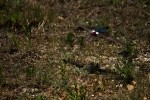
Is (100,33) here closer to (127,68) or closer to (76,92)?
(127,68)

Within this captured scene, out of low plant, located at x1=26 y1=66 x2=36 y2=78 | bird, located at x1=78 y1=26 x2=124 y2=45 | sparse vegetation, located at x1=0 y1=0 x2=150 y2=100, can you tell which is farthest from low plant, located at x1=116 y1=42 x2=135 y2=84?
low plant, located at x1=26 y1=66 x2=36 y2=78

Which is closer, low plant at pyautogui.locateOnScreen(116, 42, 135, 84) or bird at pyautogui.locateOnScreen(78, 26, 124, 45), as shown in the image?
low plant at pyautogui.locateOnScreen(116, 42, 135, 84)

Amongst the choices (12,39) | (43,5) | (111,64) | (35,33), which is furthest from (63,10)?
(111,64)

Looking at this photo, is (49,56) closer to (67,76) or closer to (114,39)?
(67,76)

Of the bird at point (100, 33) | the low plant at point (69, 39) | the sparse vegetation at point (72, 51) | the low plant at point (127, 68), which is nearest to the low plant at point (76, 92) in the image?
the sparse vegetation at point (72, 51)

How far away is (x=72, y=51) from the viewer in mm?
5590

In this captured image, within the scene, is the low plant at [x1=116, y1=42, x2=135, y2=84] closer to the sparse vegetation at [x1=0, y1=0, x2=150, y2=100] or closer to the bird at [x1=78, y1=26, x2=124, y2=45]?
the sparse vegetation at [x1=0, y1=0, x2=150, y2=100]

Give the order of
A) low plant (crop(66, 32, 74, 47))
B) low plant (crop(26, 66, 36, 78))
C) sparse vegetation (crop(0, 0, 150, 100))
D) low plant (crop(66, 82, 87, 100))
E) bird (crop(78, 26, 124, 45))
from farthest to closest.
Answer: bird (crop(78, 26, 124, 45)) → low plant (crop(66, 32, 74, 47)) → low plant (crop(26, 66, 36, 78)) → sparse vegetation (crop(0, 0, 150, 100)) → low plant (crop(66, 82, 87, 100))

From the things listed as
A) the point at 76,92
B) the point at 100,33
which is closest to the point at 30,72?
the point at 76,92

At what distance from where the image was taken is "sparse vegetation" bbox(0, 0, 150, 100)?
4707 mm

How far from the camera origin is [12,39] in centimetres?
588

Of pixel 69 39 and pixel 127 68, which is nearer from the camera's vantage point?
pixel 127 68

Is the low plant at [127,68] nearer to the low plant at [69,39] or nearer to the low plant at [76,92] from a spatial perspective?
the low plant at [76,92]

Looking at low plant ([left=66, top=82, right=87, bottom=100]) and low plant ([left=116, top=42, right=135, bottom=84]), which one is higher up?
low plant ([left=116, top=42, right=135, bottom=84])
